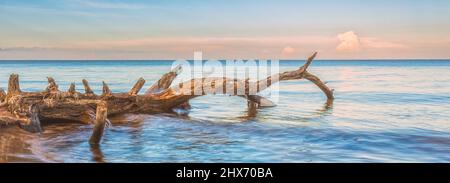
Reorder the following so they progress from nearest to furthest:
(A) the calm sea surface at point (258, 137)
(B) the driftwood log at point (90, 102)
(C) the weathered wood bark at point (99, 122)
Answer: (A) the calm sea surface at point (258, 137) < (C) the weathered wood bark at point (99, 122) < (B) the driftwood log at point (90, 102)

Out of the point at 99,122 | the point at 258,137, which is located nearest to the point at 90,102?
the point at 99,122

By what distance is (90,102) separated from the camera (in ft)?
32.4

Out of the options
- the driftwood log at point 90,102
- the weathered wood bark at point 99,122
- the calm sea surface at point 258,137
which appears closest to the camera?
the calm sea surface at point 258,137

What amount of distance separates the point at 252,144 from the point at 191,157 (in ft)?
5.22

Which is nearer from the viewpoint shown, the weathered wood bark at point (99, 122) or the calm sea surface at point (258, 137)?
the calm sea surface at point (258, 137)

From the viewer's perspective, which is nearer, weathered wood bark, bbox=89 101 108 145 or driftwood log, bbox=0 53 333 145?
weathered wood bark, bbox=89 101 108 145

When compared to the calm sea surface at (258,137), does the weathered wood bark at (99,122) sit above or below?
above

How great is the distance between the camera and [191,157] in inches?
320

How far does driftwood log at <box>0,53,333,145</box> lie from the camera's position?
32.5 ft

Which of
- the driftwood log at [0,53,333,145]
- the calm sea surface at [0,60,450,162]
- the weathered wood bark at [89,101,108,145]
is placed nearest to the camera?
the calm sea surface at [0,60,450,162]

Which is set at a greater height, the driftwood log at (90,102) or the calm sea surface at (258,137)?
the driftwood log at (90,102)

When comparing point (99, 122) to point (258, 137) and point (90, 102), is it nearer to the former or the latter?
point (90, 102)

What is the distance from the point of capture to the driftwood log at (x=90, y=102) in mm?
9906
